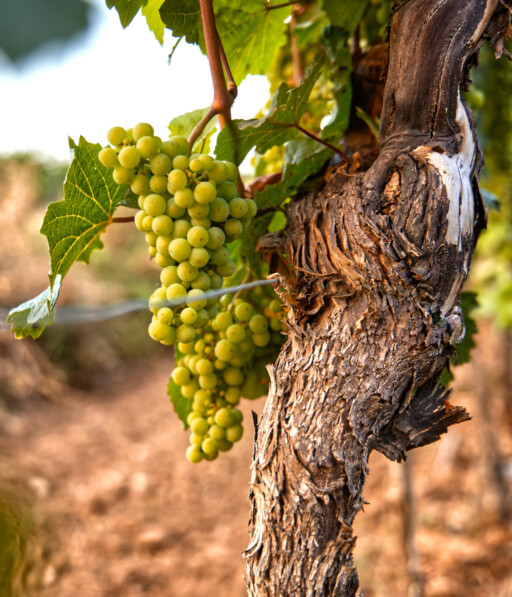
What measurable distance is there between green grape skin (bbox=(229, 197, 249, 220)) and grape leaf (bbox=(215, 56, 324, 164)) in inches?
3.0

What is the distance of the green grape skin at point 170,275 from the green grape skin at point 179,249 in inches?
0.7

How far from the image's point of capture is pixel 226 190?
0.59 metres

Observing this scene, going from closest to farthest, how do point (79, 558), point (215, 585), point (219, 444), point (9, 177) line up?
point (219, 444)
point (215, 585)
point (79, 558)
point (9, 177)

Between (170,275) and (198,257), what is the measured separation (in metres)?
0.04

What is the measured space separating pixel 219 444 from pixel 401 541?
1.35 m

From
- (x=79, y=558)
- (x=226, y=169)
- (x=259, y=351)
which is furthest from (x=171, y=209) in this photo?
(x=79, y=558)

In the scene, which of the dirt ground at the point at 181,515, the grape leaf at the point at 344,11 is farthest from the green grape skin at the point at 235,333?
the dirt ground at the point at 181,515

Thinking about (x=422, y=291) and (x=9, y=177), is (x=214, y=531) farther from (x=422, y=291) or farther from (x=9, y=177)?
(x=9, y=177)

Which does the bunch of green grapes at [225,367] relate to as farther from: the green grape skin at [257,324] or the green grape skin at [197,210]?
the green grape skin at [197,210]

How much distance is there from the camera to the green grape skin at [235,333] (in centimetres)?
68

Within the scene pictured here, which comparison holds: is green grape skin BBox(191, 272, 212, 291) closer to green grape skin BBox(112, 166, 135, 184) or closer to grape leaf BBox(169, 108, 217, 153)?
green grape skin BBox(112, 166, 135, 184)

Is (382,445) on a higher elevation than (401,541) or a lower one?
higher

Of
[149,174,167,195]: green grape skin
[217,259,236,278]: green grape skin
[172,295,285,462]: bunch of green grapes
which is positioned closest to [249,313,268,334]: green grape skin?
[172,295,285,462]: bunch of green grapes

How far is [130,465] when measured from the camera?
3.59 metres
